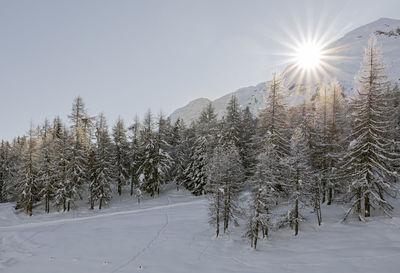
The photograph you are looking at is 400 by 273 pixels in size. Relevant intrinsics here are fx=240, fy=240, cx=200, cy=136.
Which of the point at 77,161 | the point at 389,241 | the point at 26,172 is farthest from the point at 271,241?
the point at 26,172

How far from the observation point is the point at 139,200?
4003 cm

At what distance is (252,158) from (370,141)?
520 inches

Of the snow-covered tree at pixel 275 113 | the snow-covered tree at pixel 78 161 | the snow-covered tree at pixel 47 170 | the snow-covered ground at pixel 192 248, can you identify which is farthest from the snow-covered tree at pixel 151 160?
the snow-covered tree at pixel 275 113

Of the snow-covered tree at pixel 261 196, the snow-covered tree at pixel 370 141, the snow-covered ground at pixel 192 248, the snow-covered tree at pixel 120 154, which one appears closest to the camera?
the snow-covered ground at pixel 192 248

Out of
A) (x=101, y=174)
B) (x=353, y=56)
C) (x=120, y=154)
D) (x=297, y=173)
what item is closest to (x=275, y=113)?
(x=297, y=173)

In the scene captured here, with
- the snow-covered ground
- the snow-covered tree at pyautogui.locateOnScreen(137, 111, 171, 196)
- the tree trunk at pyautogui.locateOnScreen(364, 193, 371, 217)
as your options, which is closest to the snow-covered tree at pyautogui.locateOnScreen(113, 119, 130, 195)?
the snow-covered tree at pyautogui.locateOnScreen(137, 111, 171, 196)

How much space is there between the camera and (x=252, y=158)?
3141cm

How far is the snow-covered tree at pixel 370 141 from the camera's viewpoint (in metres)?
20.8

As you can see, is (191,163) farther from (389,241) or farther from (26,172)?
(389,241)

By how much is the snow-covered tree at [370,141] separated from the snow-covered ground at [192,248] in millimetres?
2706

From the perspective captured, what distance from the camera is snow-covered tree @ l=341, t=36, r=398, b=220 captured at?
20.8m

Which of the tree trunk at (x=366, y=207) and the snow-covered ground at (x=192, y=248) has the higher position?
the tree trunk at (x=366, y=207)

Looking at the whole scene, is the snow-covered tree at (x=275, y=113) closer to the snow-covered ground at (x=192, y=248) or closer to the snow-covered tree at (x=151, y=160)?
the snow-covered ground at (x=192, y=248)

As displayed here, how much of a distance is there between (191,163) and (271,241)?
22913 mm
